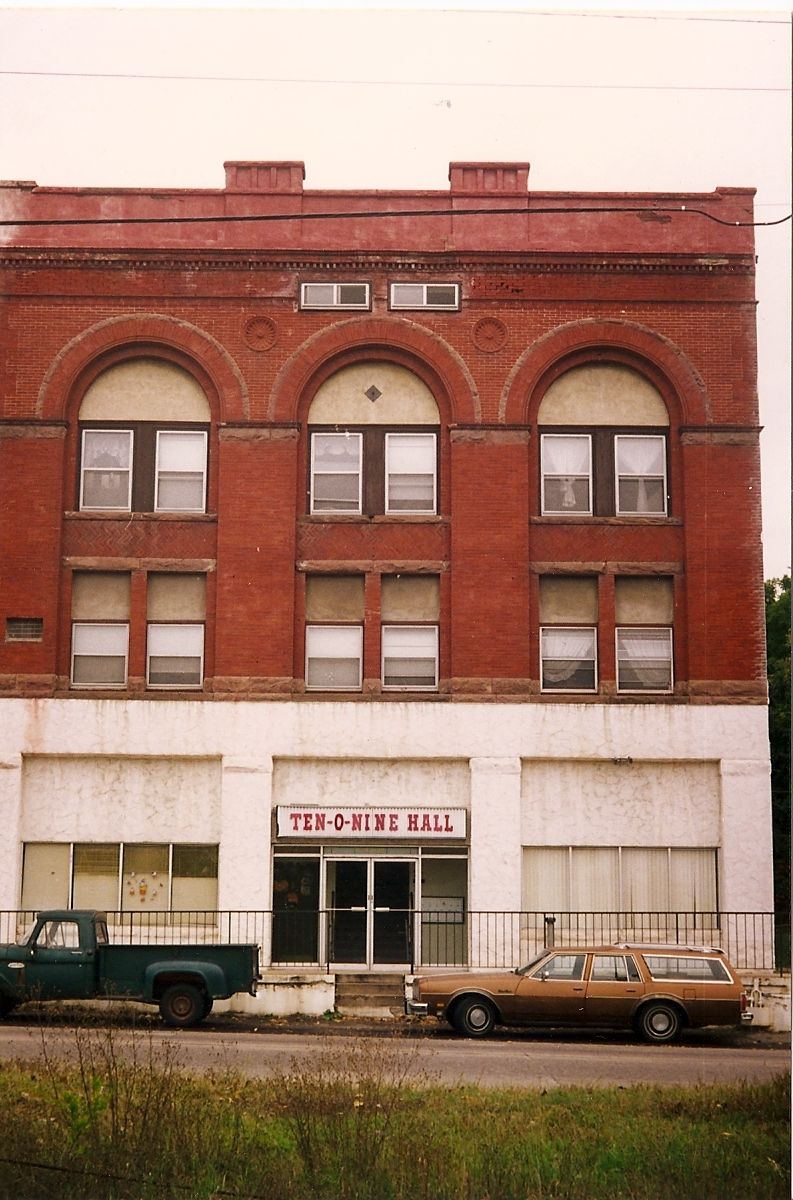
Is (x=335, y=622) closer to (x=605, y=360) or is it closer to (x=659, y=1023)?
(x=605, y=360)

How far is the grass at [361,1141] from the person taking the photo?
11945mm

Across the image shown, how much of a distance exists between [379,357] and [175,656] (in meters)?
5.42

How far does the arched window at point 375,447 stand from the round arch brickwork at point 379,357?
0.16 metres

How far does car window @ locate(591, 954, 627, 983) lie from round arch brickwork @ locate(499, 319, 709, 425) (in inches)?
292

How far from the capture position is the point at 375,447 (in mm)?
20281

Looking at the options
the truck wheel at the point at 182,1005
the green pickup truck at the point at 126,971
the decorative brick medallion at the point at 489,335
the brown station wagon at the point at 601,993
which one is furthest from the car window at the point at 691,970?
the decorative brick medallion at the point at 489,335

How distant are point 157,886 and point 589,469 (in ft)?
28.1

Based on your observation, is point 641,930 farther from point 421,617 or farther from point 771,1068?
point 421,617

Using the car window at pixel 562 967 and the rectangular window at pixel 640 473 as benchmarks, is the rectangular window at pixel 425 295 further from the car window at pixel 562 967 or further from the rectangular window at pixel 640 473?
the car window at pixel 562 967

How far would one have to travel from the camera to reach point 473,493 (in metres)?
19.9

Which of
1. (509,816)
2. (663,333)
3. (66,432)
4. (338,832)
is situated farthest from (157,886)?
(663,333)

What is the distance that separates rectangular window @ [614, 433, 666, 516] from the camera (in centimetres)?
1925

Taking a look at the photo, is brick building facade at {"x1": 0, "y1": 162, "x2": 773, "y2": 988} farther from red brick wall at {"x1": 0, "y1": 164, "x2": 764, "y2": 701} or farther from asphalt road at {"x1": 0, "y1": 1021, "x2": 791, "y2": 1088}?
asphalt road at {"x1": 0, "y1": 1021, "x2": 791, "y2": 1088}

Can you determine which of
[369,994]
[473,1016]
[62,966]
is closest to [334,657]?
[369,994]
